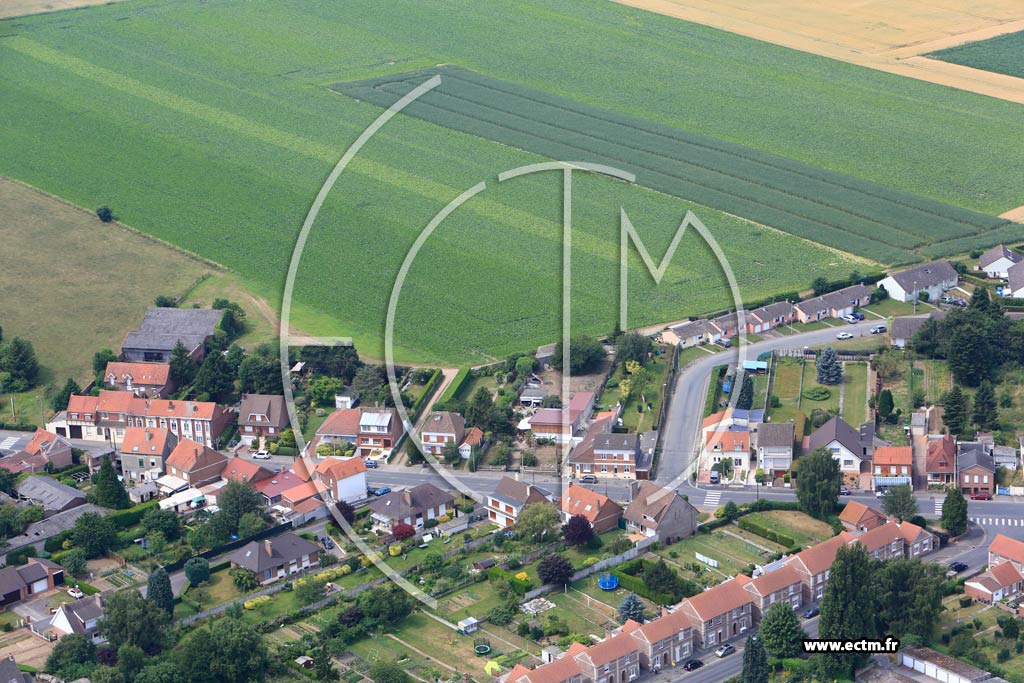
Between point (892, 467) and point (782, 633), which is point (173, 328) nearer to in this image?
point (892, 467)

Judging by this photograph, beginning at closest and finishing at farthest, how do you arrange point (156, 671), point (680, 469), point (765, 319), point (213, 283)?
point (156, 671)
point (680, 469)
point (765, 319)
point (213, 283)

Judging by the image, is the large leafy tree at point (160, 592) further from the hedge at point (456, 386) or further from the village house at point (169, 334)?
the village house at point (169, 334)

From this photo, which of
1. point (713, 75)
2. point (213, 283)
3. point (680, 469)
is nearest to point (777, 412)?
point (680, 469)

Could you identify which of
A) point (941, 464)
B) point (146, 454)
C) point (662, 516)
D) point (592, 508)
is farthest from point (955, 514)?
point (146, 454)

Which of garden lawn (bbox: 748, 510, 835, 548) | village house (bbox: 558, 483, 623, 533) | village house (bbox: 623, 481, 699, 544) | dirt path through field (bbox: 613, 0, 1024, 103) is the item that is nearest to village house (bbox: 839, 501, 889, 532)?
garden lawn (bbox: 748, 510, 835, 548)

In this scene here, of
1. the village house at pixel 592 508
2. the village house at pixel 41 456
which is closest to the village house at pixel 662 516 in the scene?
the village house at pixel 592 508

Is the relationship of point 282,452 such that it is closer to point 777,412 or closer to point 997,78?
point 777,412
